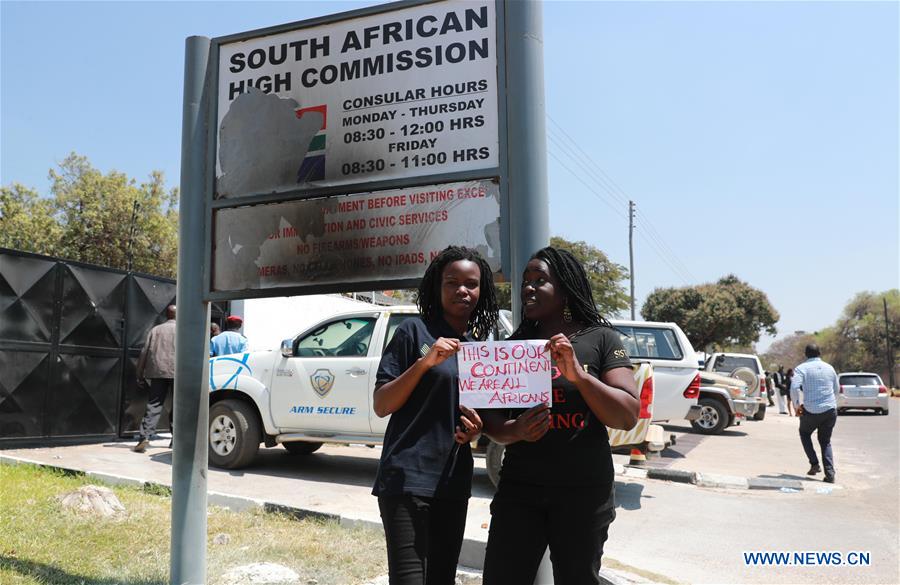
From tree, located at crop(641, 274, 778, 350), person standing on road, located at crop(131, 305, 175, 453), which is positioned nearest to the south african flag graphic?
person standing on road, located at crop(131, 305, 175, 453)

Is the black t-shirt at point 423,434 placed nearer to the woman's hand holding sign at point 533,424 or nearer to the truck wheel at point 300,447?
the woman's hand holding sign at point 533,424

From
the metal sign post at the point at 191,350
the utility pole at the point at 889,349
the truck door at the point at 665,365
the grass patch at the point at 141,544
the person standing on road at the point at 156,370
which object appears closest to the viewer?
the metal sign post at the point at 191,350

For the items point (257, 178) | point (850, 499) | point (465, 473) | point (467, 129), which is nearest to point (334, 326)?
point (257, 178)

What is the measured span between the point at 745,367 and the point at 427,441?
18032 mm

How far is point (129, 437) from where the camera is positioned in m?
9.72

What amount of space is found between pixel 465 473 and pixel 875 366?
239 feet

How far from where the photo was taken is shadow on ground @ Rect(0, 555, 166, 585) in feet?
12.7

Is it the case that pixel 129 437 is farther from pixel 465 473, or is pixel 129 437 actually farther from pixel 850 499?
pixel 850 499

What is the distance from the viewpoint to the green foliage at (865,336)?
207 feet

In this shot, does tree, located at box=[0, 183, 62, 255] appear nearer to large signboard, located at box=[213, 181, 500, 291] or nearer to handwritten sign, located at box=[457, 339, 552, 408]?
large signboard, located at box=[213, 181, 500, 291]

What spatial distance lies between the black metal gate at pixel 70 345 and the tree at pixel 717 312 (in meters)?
43.2

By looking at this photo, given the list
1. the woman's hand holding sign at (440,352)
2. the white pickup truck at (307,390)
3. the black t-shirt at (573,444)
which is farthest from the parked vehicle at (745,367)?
the woman's hand holding sign at (440,352)

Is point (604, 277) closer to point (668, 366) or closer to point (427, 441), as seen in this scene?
point (668, 366)
